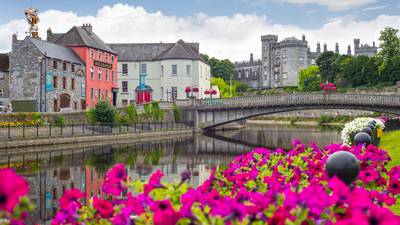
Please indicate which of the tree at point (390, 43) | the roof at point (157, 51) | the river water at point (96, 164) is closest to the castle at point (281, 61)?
the tree at point (390, 43)

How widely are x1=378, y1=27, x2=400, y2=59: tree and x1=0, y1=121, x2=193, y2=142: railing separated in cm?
4523

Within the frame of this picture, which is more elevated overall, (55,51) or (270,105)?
(55,51)

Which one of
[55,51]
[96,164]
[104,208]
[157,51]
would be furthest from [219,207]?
[157,51]

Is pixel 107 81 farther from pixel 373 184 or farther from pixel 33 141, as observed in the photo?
pixel 373 184

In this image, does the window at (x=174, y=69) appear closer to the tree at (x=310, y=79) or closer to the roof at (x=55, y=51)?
the roof at (x=55, y=51)

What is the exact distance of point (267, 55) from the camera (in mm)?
144750

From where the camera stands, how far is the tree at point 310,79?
110m

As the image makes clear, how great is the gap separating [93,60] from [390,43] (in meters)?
50.1

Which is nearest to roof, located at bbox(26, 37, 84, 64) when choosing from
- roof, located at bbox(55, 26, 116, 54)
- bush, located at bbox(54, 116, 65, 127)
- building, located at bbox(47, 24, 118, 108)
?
building, located at bbox(47, 24, 118, 108)

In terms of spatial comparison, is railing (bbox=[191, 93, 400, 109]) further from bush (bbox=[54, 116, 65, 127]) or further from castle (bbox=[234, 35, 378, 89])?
castle (bbox=[234, 35, 378, 89])

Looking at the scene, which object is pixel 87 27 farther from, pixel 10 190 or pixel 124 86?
pixel 10 190

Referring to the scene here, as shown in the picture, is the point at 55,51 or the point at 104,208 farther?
the point at 55,51

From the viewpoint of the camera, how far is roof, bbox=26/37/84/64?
50.5 meters

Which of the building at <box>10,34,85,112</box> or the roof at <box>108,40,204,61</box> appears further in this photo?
the roof at <box>108,40,204,61</box>
